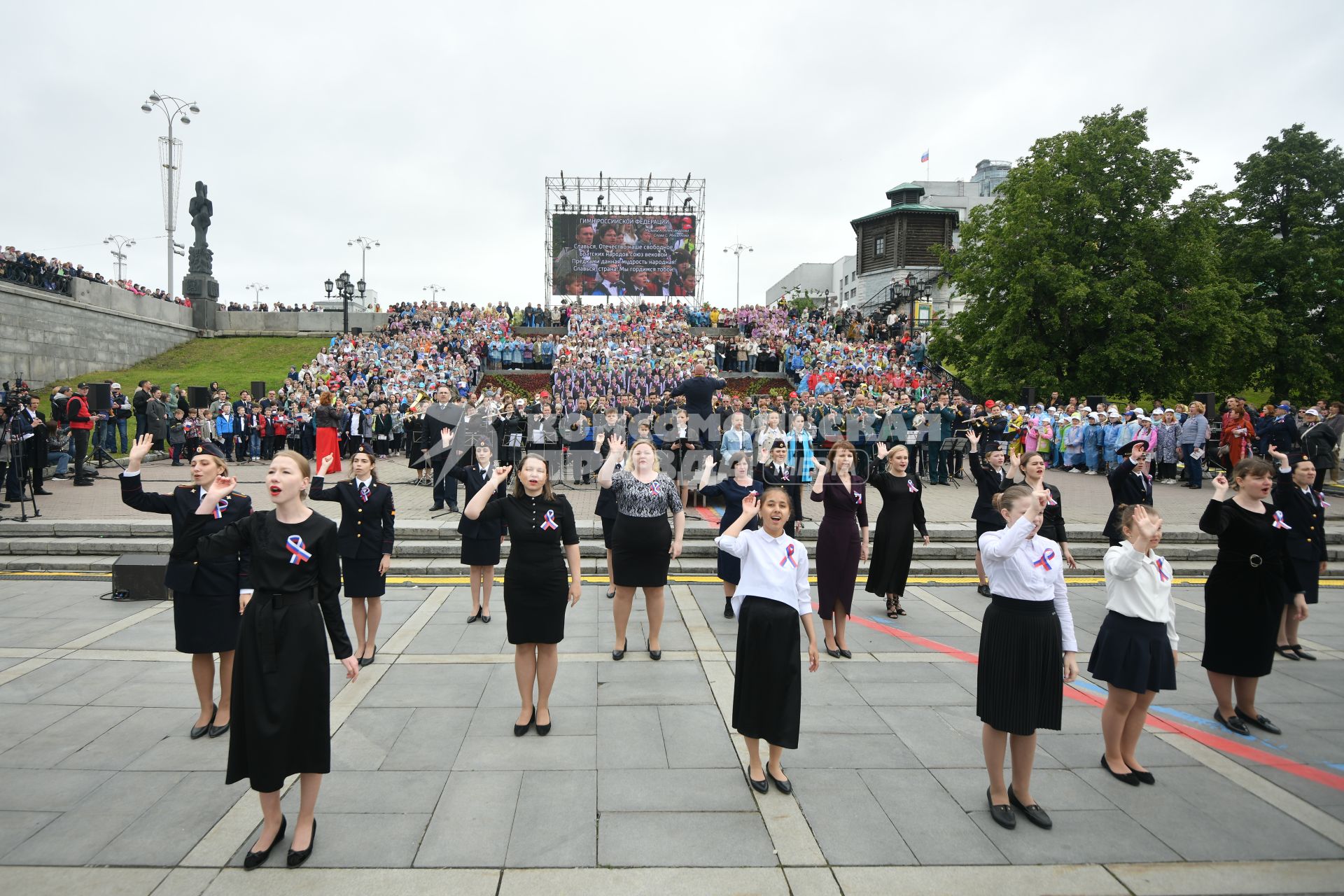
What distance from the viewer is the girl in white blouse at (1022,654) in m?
4.01

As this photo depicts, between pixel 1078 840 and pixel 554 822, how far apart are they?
300 cm

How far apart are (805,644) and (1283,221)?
106ft

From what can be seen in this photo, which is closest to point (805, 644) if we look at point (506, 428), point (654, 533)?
point (654, 533)

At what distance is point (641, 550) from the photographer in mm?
6574

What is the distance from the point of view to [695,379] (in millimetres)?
12023

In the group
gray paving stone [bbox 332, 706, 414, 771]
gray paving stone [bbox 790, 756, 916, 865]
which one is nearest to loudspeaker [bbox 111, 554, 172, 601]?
gray paving stone [bbox 332, 706, 414, 771]

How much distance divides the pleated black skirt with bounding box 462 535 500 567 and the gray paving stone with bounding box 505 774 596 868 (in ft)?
11.2

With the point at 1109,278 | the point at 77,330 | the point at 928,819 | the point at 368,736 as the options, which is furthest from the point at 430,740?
the point at 77,330

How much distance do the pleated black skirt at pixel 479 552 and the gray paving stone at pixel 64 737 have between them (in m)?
3.13

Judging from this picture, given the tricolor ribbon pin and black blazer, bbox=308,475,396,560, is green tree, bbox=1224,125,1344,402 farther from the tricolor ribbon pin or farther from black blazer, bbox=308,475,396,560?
the tricolor ribbon pin

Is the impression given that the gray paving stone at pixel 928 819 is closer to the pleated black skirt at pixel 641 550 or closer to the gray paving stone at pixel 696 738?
the gray paving stone at pixel 696 738

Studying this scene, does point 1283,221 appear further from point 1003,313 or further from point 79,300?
point 79,300

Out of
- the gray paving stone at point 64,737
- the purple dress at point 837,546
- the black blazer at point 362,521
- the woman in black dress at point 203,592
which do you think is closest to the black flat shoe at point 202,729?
the woman in black dress at point 203,592

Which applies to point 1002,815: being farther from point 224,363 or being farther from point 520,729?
point 224,363
